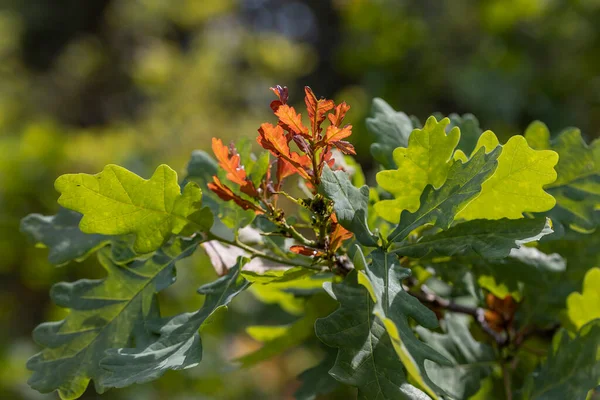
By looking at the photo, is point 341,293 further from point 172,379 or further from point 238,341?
point 238,341

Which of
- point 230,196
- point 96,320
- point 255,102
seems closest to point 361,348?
point 230,196

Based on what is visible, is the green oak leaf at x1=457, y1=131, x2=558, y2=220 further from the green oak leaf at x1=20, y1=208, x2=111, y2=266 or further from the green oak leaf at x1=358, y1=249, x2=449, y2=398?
the green oak leaf at x1=20, y1=208, x2=111, y2=266

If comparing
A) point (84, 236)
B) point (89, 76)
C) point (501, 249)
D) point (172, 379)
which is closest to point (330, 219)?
point (501, 249)

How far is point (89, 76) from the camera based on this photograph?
19.2 ft

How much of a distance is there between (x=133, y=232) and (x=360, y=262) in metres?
0.32

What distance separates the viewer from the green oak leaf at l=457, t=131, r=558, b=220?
0.83 meters

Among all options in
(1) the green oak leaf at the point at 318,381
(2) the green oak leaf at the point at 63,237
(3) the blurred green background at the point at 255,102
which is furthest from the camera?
(3) the blurred green background at the point at 255,102

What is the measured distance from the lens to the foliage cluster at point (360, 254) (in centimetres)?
77

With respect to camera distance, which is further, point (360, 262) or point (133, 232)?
point (133, 232)

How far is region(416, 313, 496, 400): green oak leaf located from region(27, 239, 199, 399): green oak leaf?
1.36ft

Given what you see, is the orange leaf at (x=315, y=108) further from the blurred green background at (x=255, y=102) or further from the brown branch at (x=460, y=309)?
the blurred green background at (x=255, y=102)

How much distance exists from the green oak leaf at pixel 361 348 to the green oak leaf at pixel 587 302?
0.41m

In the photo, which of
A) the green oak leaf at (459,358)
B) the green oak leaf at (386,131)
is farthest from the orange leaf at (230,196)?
the green oak leaf at (459,358)

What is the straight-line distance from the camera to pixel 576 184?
101 cm
